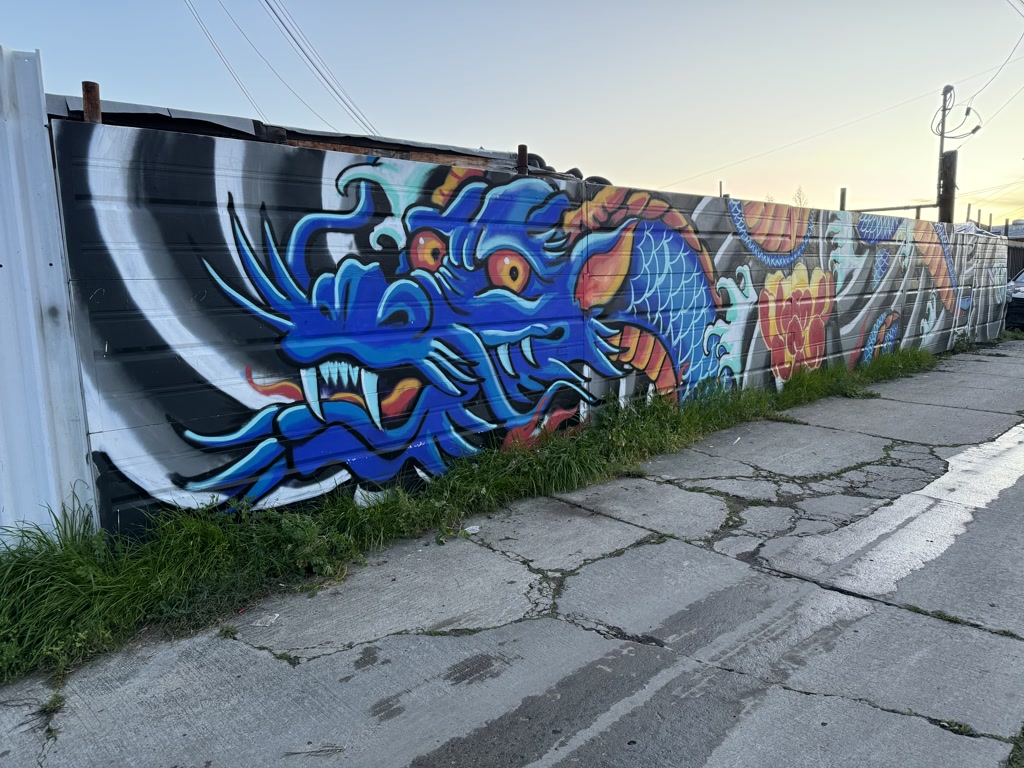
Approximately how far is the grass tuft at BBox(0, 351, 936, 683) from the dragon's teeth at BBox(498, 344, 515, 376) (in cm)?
61

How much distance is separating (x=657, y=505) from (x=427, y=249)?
236cm

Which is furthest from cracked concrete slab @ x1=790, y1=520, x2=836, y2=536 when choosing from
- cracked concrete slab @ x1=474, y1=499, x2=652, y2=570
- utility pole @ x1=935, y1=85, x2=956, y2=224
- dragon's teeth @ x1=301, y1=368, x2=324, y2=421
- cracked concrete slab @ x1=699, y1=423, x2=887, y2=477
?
utility pole @ x1=935, y1=85, x2=956, y2=224

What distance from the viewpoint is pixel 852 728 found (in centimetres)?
265

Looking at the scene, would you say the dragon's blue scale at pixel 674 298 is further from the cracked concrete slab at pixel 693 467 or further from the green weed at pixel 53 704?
the green weed at pixel 53 704

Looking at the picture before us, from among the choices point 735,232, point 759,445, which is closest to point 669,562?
point 759,445

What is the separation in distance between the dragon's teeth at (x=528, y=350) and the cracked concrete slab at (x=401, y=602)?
1.86 metres

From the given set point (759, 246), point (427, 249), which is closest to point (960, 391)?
point (759, 246)

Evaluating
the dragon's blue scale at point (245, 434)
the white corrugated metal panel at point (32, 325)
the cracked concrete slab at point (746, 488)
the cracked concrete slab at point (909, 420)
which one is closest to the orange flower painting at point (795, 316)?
the cracked concrete slab at point (909, 420)

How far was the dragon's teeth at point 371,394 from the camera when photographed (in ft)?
15.2

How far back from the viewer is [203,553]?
372 cm

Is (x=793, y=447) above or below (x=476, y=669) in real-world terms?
above

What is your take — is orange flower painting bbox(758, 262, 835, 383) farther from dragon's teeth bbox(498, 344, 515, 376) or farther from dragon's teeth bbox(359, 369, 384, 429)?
dragon's teeth bbox(359, 369, 384, 429)

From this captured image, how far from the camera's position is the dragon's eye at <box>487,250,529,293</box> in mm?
5348

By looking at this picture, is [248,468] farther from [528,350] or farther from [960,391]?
[960,391]
